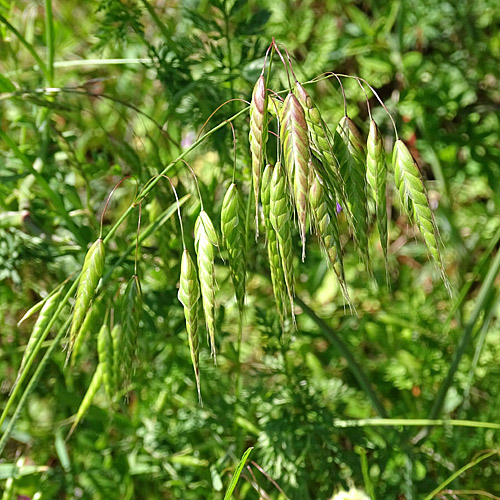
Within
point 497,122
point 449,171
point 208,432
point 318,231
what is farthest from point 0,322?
point 497,122

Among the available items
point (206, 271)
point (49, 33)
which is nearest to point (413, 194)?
point (206, 271)

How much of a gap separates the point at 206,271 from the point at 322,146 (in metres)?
0.23

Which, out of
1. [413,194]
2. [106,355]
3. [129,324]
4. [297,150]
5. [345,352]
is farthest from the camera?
[345,352]

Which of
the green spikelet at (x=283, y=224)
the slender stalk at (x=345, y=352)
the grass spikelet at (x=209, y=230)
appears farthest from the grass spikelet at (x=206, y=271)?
the slender stalk at (x=345, y=352)

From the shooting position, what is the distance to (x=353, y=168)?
38.1 inches

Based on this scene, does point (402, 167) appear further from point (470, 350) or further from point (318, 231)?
point (470, 350)

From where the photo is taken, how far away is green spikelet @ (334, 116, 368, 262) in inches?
37.8

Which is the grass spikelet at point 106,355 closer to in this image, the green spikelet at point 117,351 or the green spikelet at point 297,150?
the green spikelet at point 117,351

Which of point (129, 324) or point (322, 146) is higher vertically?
point (322, 146)

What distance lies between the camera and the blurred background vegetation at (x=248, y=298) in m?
1.40

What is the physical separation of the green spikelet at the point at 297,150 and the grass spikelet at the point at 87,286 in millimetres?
314

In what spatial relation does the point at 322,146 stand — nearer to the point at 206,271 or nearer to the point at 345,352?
the point at 206,271

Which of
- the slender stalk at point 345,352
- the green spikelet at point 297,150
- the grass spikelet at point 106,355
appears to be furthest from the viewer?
the slender stalk at point 345,352

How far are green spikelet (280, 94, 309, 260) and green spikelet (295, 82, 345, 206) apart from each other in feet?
0.14
